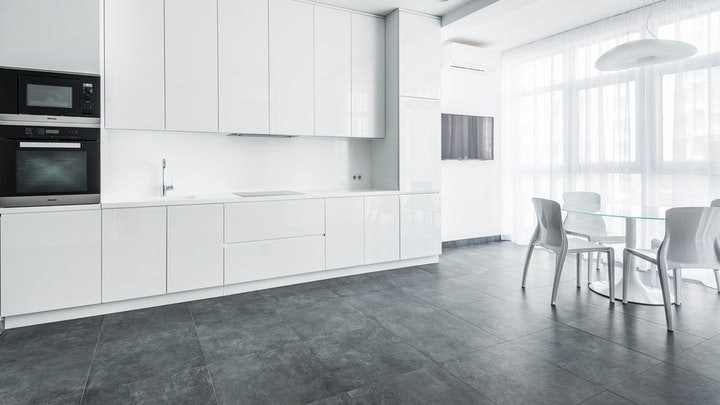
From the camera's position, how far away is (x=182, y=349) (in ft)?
8.52

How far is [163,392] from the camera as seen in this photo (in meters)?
2.09

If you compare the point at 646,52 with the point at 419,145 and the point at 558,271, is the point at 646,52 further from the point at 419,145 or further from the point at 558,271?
the point at 419,145

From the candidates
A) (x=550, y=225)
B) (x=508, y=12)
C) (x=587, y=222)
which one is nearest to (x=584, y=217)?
(x=587, y=222)

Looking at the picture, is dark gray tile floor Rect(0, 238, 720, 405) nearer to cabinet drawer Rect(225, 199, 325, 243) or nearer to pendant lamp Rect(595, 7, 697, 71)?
cabinet drawer Rect(225, 199, 325, 243)

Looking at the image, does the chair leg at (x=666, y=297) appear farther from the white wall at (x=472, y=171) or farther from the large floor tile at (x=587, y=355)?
the white wall at (x=472, y=171)

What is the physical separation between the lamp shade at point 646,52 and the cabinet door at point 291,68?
8.80 ft

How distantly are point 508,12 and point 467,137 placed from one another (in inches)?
75.8

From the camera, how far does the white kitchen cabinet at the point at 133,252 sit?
3.19 metres

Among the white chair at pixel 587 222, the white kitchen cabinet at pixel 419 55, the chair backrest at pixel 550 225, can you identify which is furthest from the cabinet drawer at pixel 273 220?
the white chair at pixel 587 222

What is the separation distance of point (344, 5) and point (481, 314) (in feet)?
11.1

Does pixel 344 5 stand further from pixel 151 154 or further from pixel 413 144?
pixel 151 154

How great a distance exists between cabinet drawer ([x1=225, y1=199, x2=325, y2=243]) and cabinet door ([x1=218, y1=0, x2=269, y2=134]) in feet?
2.54

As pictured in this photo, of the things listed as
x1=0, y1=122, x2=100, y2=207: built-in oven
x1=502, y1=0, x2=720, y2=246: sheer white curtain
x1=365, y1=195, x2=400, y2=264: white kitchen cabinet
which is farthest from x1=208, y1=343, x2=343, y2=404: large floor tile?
x1=502, y1=0, x2=720, y2=246: sheer white curtain

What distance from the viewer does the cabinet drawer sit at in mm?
3680
